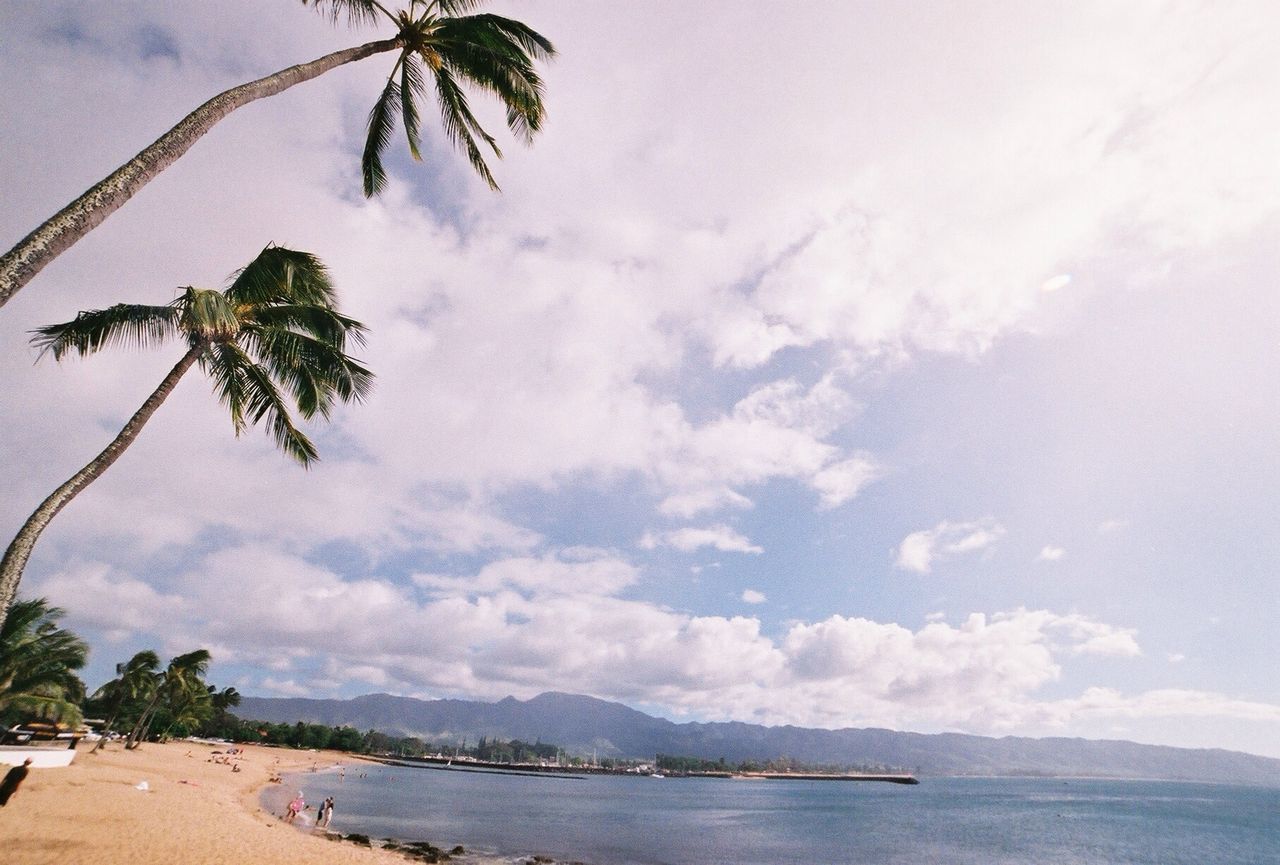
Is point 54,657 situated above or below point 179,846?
above

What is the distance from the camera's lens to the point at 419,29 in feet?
35.4

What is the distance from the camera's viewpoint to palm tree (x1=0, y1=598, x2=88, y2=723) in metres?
26.6

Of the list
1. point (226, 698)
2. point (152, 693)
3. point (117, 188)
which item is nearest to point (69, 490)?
point (117, 188)

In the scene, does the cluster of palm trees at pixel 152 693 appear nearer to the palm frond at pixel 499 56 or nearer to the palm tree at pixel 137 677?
the palm tree at pixel 137 677

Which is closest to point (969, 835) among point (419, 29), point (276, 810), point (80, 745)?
point (276, 810)

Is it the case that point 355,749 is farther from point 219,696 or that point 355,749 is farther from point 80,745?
point 80,745

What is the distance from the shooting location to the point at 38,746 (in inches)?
1307

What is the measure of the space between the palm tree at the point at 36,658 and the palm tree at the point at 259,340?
24405 millimetres

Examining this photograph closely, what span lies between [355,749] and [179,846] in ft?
572

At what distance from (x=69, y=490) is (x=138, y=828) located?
20985mm

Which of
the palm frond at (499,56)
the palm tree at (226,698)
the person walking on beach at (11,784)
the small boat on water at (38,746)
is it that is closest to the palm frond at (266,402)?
the palm frond at (499,56)

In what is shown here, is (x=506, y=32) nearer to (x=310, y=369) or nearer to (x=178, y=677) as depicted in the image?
(x=310, y=369)

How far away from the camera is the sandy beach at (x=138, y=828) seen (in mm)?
17516

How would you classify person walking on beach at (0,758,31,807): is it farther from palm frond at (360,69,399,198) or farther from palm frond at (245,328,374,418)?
palm frond at (360,69,399,198)
